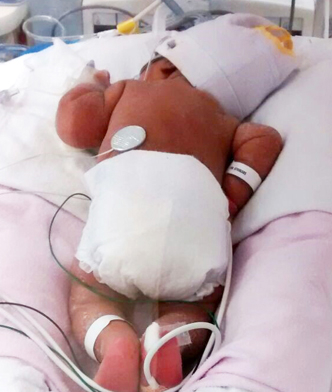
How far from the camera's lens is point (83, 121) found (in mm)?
881

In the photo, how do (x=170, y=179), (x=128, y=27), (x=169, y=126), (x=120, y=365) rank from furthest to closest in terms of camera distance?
1. (x=128, y=27)
2. (x=169, y=126)
3. (x=170, y=179)
4. (x=120, y=365)

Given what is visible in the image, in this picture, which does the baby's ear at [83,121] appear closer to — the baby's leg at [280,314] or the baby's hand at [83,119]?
the baby's hand at [83,119]

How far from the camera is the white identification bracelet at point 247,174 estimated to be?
0.85m

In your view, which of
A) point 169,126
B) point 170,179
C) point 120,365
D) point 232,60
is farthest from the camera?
point 232,60

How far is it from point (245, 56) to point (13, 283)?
0.49 m

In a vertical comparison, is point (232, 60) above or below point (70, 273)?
above

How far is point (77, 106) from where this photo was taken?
35.1 inches

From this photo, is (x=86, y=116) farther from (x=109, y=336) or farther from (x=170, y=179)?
(x=109, y=336)

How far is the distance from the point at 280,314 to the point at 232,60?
443 millimetres

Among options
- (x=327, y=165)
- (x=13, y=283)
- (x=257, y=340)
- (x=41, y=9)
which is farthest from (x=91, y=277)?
(x=41, y=9)

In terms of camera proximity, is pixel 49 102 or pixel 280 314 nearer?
pixel 280 314

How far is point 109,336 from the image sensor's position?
2.15 ft

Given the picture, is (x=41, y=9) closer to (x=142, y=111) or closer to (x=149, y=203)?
(x=142, y=111)

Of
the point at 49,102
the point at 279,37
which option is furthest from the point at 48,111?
the point at 279,37
